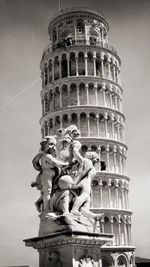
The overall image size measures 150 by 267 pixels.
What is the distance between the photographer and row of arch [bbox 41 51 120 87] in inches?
2132

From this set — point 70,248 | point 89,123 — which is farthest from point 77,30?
point 70,248

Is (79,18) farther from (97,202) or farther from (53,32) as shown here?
(97,202)

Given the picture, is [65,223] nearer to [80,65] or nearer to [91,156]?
[91,156]

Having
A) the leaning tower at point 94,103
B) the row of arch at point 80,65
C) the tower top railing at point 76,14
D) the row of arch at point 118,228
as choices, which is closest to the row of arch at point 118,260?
the leaning tower at point 94,103

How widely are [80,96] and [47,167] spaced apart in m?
47.1

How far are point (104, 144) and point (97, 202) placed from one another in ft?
23.4

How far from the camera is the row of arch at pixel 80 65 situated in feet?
178

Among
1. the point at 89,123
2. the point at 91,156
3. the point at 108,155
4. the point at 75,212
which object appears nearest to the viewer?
the point at 75,212

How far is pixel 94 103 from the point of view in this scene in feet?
174

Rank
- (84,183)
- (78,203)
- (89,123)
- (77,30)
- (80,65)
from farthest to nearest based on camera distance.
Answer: (77,30) → (80,65) → (89,123) → (84,183) → (78,203)

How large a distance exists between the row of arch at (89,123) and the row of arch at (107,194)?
6028mm

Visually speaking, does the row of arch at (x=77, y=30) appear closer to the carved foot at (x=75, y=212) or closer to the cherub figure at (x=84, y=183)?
the cherub figure at (x=84, y=183)

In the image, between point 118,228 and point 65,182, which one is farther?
point 118,228

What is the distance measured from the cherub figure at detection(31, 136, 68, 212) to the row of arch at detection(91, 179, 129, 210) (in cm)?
4297
